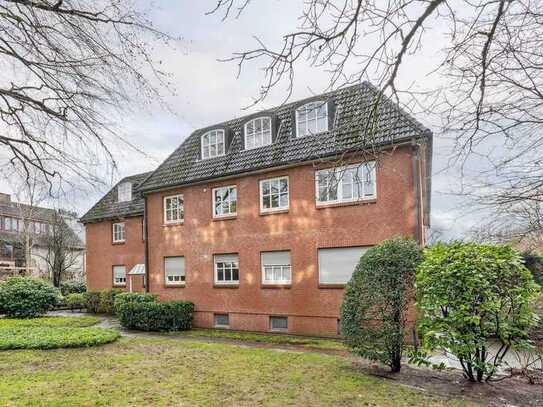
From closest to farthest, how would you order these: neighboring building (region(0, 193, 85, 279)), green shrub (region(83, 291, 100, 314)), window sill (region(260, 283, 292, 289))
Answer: window sill (region(260, 283, 292, 289))
green shrub (region(83, 291, 100, 314))
neighboring building (region(0, 193, 85, 279))

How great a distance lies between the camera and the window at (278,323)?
15759 mm

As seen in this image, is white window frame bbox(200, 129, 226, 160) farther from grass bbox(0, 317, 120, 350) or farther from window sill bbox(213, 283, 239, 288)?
grass bbox(0, 317, 120, 350)

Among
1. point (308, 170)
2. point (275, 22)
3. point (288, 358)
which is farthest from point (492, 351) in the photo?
point (275, 22)

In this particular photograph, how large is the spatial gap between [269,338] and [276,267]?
9.23 feet

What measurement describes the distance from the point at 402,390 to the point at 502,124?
498 cm

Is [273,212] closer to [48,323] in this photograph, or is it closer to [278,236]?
[278,236]

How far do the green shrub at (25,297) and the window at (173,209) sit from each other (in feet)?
25.2

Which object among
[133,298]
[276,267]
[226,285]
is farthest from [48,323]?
[276,267]

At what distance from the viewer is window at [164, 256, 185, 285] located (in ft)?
63.0

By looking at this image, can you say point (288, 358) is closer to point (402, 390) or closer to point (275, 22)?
point (402, 390)

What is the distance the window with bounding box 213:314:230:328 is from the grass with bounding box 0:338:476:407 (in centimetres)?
598

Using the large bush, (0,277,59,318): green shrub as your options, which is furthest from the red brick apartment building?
(0,277,59,318): green shrub

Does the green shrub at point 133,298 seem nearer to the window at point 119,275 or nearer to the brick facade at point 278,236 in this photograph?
the brick facade at point 278,236

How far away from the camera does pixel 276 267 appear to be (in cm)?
1622
